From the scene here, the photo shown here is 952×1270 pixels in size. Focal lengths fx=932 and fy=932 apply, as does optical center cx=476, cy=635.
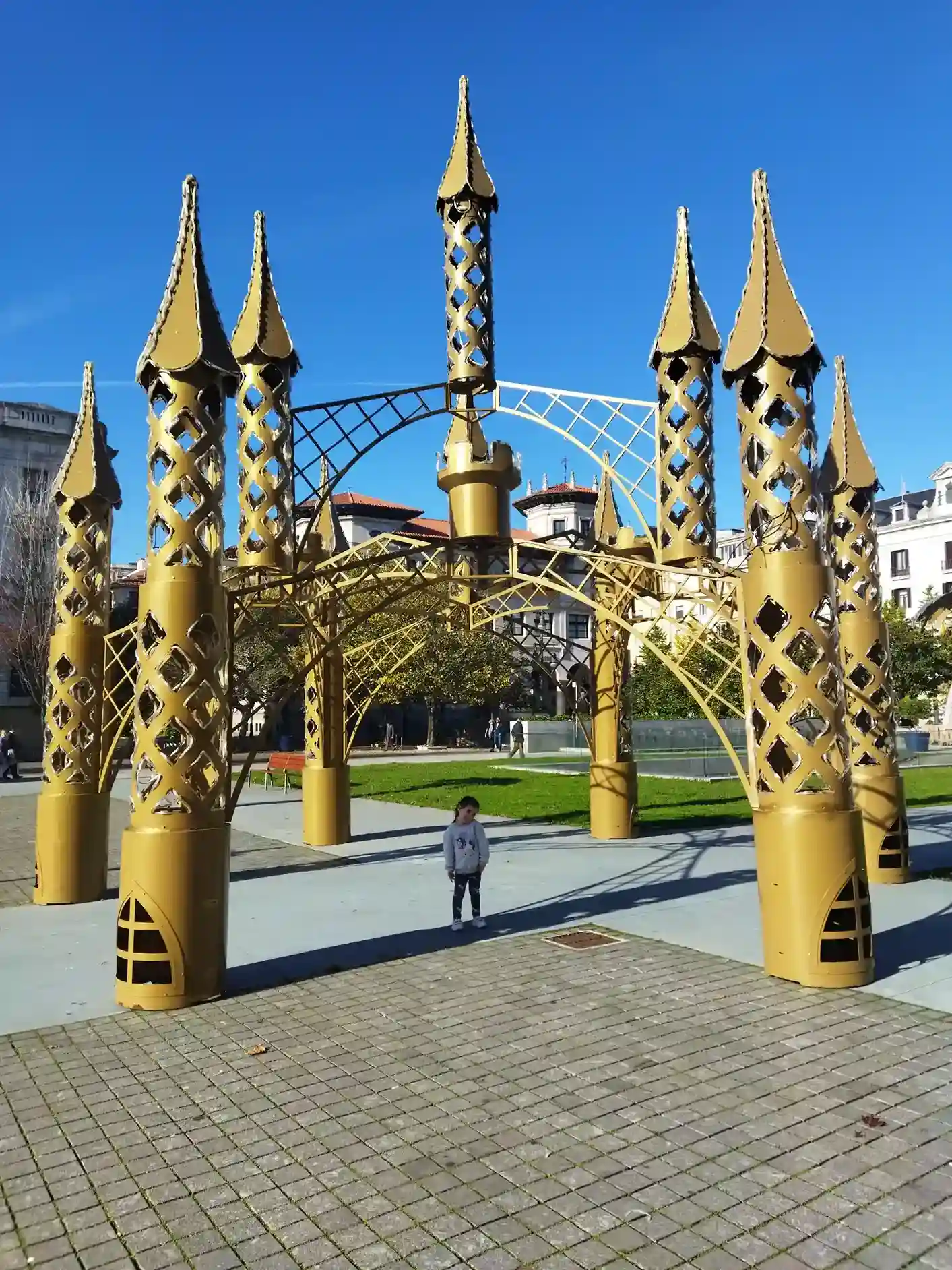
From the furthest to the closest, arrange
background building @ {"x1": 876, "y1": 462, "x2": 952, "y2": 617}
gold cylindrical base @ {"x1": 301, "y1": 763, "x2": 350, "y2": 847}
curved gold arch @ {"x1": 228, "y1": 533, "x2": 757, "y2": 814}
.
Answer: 1. background building @ {"x1": 876, "y1": 462, "x2": 952, "y2": 617}
2. gold cylindrical base @ {"x1": 301, "y1": 763, "x2": 350, "y2": 847}
3. curved gold arch @ {"x1": 228, "y1": 533, "x2": 757, "y2": 814}

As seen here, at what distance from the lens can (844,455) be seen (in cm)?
1349

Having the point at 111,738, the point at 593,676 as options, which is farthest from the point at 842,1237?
the point at 593,676

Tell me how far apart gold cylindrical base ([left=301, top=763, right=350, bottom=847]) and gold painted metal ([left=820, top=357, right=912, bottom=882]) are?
8689mm

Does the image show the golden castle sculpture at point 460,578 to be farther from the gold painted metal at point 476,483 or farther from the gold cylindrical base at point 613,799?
the gold cylindrical base at point 613,799

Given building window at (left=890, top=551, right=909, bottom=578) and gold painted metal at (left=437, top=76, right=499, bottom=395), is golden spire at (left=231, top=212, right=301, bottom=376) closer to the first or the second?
gold painted metal at (left=437, top=76, right=499, bottom=395)

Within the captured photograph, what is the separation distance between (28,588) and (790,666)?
38488 mm

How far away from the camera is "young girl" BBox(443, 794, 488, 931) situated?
10.4 m

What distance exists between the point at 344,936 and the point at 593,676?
874 cm

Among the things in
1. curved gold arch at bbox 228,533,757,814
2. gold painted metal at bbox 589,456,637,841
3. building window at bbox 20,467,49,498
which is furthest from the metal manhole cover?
building window at bbox 20,467,49,498

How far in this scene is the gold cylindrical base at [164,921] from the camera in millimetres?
7805

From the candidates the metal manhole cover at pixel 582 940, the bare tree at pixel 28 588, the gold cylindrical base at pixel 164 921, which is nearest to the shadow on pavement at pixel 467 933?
→ the metal manhole cover at pixel 582 940

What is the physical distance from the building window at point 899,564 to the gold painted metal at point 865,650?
190 ft

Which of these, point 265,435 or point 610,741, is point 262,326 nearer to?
point 265,435

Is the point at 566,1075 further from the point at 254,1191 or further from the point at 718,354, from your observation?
the point at 718,354
